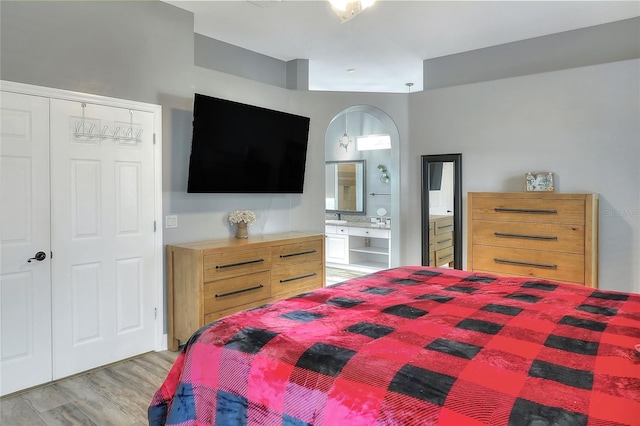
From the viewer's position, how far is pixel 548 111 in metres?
4.27

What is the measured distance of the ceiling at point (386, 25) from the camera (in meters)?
3.73

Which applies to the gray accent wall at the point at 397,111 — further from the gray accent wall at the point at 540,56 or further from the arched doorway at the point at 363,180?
the arched doorway at the point at 363,180

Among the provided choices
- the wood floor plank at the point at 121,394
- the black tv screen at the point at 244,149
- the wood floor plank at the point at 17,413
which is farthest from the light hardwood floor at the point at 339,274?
the wood floor plank at the point at 17,413

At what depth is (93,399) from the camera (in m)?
2.76

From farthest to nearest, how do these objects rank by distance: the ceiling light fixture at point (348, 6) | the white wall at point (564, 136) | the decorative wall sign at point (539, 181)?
the decorative wall sign at point (539, 181) → the white wall at point (564, 136) → the ceiling light fixture at point (348, 6)

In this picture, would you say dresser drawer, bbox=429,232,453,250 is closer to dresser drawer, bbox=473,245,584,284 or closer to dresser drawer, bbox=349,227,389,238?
dresser drawer, bbox=473,245,584,284

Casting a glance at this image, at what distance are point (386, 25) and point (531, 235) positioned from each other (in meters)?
2.42

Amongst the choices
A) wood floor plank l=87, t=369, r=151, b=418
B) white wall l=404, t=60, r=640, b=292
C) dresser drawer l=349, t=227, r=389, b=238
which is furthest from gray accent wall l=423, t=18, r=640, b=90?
wood floor plank l=87, t=369, r=151, b=418

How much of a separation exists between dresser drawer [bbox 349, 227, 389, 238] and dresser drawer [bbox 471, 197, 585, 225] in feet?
7.61

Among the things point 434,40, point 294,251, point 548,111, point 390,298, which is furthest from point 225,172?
point 548,111

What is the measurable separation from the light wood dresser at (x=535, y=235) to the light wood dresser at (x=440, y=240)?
609 millimetres

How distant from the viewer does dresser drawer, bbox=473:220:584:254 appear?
149 inches

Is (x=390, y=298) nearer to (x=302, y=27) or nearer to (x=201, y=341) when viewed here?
(x=201, y=341)

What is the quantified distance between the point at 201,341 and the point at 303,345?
1.52 ft
